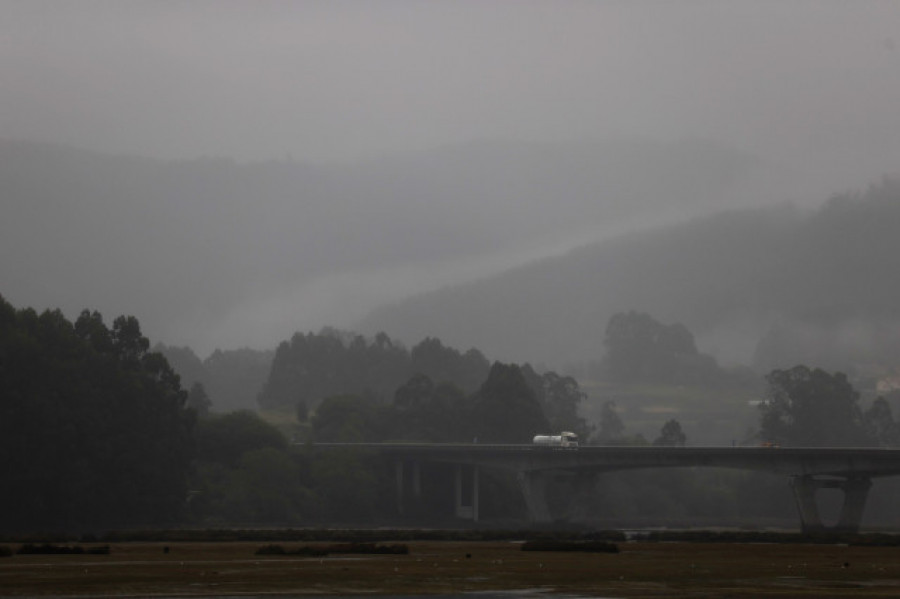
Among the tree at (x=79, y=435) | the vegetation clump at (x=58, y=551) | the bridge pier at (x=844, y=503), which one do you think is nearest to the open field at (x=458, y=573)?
the vegetation clump at (x=58, y=551)

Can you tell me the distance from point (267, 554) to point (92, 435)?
250ft

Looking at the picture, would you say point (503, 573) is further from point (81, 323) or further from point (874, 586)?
point (81, 323)

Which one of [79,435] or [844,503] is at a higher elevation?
[79,435]

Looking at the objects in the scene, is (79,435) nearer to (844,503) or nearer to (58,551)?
(58,551)

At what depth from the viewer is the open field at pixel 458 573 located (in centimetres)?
6219

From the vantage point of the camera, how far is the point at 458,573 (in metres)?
72.9

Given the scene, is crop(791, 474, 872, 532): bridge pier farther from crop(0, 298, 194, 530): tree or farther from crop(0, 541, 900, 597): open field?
crop(0, 541, 900, 597): open field

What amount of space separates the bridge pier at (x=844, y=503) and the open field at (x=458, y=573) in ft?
252

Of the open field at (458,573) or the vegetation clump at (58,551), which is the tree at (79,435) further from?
the vegetation clump at (58,551)

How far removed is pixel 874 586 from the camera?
64750 mm

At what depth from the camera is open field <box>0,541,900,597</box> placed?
62.2m

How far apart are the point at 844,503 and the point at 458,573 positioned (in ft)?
377

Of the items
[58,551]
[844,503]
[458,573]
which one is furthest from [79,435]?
[458,573]

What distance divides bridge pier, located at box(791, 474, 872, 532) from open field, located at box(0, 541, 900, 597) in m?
76.9
